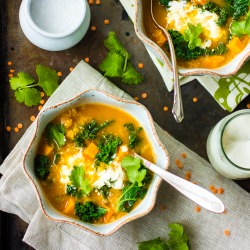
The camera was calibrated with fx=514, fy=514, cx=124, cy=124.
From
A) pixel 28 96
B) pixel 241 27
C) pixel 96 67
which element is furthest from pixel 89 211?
pixel 241 27

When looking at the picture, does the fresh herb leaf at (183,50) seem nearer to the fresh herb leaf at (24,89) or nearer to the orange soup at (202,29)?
the orange soup at (202,29)

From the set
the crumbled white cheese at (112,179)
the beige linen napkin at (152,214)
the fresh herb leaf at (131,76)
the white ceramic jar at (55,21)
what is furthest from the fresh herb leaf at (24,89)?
the crumbled white cheese at (112,179)

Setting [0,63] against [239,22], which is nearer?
[239,22]

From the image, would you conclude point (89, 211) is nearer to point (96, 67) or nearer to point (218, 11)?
point (96, 67)

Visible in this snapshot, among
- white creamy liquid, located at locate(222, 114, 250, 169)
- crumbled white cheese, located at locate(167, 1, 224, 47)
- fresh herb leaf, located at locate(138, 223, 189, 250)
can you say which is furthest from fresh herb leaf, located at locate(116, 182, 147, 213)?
crumbled white cheese, located at locate(167, 1, 224, 47)

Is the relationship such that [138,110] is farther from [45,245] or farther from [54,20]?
[45,245]

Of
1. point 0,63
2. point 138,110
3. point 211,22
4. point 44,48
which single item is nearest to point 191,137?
point 138,110

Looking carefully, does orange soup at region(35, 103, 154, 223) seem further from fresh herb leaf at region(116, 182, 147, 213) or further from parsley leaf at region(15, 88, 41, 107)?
parsley leaf at region(15, 88, 41, 107)
